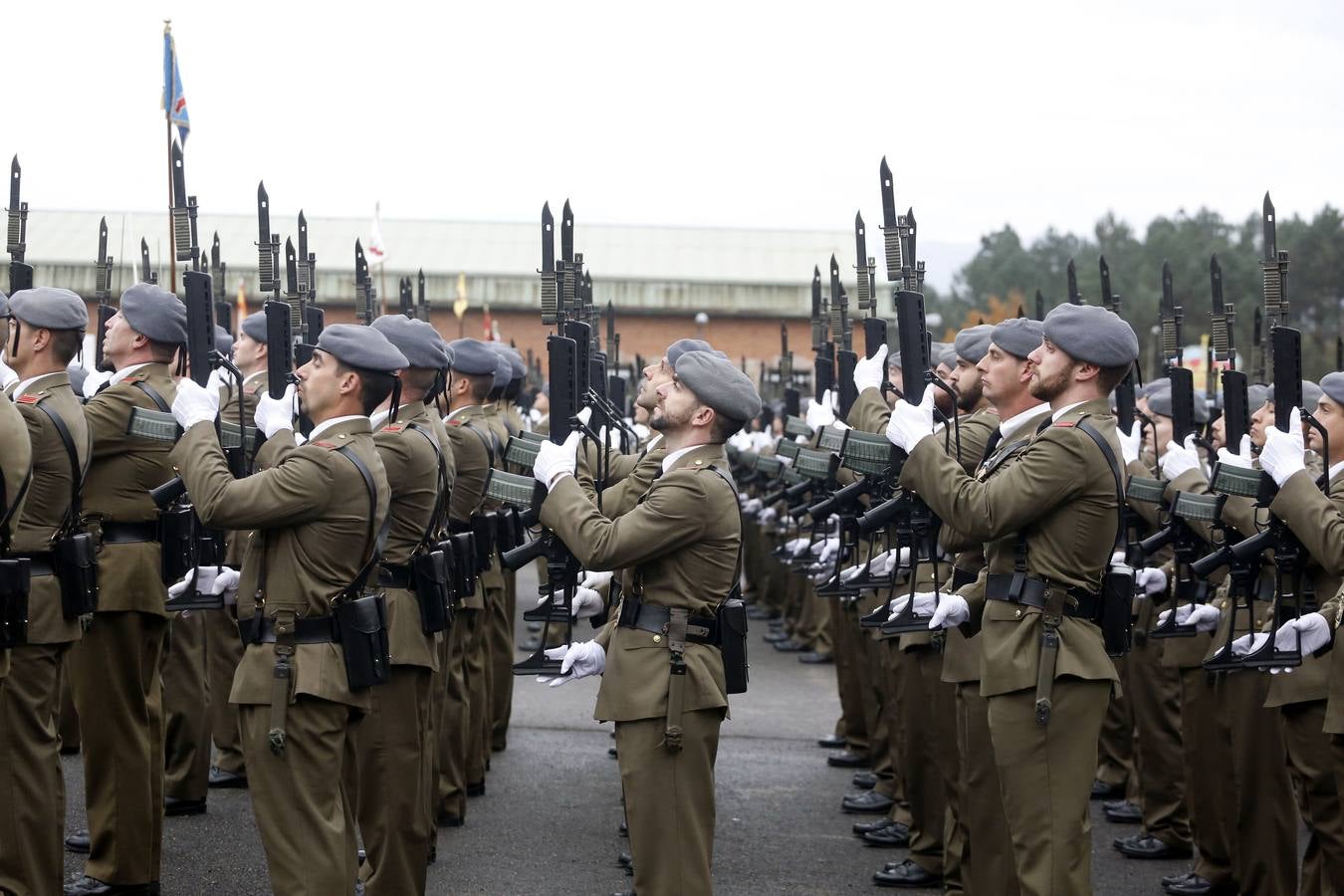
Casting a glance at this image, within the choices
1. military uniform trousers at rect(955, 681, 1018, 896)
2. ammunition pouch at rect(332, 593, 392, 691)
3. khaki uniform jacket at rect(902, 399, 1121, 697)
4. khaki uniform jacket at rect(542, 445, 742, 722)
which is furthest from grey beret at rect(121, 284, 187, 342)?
military uniform trousers at rect(955, 681, 1018, 896)

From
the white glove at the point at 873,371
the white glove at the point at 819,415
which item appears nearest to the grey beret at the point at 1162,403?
the white glove at the point at 819,415

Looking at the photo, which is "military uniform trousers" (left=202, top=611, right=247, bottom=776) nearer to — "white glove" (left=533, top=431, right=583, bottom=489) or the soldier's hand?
the soldier's hand

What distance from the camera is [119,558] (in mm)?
6777

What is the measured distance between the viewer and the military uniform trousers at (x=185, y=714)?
27.3ft

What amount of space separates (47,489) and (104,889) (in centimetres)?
180

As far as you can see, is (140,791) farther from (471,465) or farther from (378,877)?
(471,465)

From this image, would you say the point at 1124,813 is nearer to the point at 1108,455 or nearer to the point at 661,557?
the point at 1108,455

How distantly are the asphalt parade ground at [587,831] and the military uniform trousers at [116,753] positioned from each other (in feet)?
1.28

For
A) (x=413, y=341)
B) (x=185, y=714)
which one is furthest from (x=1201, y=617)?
(x=185, y=714)

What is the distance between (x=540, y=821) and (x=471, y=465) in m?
1.99

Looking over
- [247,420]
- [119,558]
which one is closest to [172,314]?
[119,558]

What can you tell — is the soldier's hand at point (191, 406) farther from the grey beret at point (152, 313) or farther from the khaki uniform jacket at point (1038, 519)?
the khaki uniform jacket at point (1038, 519)

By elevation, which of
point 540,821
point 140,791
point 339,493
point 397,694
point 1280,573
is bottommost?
point 540,821

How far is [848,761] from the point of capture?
10.4 m
